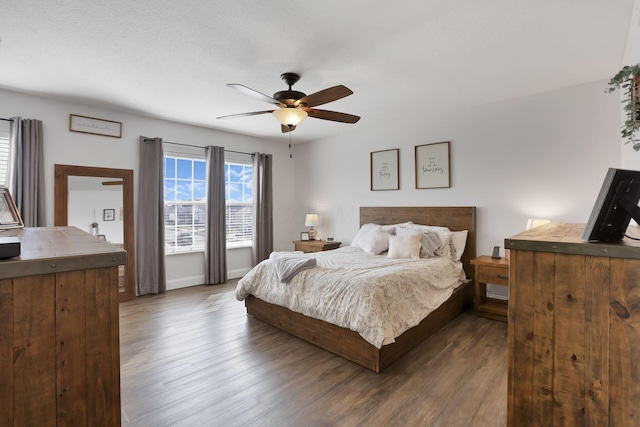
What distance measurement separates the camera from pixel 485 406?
198 centimetres

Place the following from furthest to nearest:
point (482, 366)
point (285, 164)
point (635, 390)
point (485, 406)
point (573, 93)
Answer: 1. point (285, 164)
2. point (573, 93)
3. point (482, 366)
4. point (485, 406)
5. point (635, 390)

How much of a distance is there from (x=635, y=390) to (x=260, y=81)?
3.34 meters

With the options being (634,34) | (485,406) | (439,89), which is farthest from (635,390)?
(439,89)

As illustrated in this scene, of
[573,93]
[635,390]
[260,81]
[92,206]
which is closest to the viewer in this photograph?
[635,390]

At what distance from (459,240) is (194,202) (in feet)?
13.5

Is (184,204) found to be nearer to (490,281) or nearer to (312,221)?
(312,221)

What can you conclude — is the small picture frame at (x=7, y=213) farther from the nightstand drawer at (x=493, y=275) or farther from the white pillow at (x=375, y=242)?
the nightstand drawer at (x=493, y=275)

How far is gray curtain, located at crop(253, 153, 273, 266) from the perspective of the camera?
5680 millimetres

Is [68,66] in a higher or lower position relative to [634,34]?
higher

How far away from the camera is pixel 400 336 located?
2.57 meters

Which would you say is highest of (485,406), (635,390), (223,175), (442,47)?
(442,47)

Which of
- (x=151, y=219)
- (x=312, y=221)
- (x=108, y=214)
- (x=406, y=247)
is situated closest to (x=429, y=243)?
(x=406, y=247)

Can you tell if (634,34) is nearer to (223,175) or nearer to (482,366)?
(482,366)

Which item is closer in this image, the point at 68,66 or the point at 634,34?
the point at 634,34
